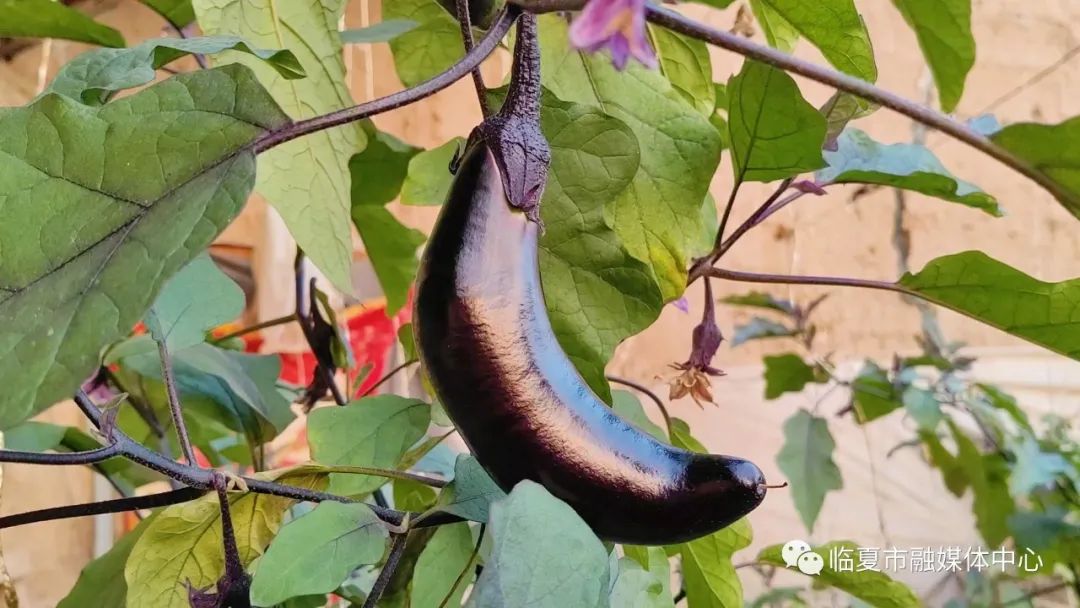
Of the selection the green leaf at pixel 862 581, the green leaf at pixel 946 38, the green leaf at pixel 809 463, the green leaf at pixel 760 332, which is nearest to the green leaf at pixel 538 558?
the green leaf at pixel 946 38

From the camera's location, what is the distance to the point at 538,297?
0.61ft

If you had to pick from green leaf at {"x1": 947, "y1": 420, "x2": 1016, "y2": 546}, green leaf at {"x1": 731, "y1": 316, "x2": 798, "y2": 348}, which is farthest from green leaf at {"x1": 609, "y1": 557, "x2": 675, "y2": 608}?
green leaf at {"x1": 947, "y1": 420, "x2": 1016, "y2": 546}

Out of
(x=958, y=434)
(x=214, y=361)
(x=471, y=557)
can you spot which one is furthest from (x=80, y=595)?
(x=958, y=434)

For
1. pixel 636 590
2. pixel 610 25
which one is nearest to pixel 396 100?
pixel 610 25

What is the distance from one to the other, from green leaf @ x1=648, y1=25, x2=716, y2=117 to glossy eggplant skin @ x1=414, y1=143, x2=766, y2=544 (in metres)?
0.23

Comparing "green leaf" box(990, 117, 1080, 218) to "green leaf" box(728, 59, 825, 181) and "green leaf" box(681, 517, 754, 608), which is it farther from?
"green leaf" box(681, 517, 754, 608)

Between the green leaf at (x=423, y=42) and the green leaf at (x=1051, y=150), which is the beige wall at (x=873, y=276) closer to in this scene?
the green leaf at (x=423, y=42)

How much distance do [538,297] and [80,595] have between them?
30 cm

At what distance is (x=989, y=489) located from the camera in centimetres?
88

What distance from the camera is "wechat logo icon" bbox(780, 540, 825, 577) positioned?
0.46 meters

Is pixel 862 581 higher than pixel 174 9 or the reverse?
the reverse

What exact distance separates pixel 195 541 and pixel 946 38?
1.13ft

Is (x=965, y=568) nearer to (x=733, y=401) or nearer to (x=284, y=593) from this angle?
(x=733, y=401)

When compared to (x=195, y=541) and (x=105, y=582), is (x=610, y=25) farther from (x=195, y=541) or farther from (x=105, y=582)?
(x=105, y=582)
